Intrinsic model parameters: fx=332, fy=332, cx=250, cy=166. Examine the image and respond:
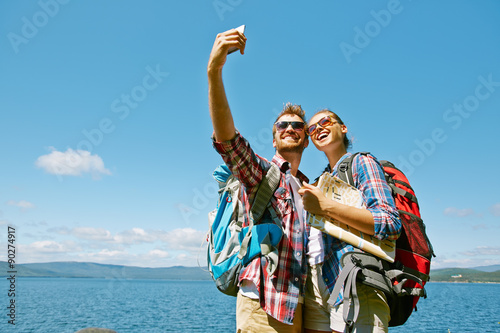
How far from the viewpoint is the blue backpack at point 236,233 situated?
282cm

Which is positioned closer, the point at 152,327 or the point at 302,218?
the point at 302,218

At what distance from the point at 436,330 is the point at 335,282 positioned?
48.4 metres

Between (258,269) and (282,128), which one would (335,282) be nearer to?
(258,269)

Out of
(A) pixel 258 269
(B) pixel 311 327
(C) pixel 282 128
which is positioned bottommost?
(B) pixel 311 327

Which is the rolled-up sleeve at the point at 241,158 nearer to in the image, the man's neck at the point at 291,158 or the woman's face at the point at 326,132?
the man's neck at the point at 291,158

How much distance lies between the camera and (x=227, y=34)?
8.07ft

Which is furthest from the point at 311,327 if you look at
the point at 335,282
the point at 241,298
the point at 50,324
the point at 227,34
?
the point at 50,324

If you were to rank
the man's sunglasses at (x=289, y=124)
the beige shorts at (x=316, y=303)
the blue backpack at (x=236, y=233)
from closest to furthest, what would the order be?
the blue backpack at (x=236, y=233)
the beige shorts at (x=316, y=303)
the man's sunglasses at (x=289, y=124)


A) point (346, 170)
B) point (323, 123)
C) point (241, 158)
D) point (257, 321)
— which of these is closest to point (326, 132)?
point (323, 123)

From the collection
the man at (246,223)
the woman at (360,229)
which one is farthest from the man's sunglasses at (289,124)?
the woman at (360,229)

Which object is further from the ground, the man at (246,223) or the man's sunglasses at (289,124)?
the man's sunglasses at (289,124)

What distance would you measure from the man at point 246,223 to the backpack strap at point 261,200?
0.06 meters

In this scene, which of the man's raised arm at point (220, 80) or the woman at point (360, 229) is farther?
the woman at point (360, 229)

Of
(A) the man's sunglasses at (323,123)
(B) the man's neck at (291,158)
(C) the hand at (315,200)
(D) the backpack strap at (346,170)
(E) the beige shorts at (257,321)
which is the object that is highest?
(A) the man's sunglasses at (323,123)
